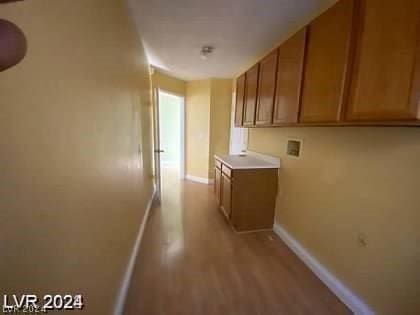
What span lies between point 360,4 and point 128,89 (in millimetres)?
1752

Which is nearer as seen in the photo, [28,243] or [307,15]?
[28,243]

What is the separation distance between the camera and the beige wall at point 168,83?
3.54m

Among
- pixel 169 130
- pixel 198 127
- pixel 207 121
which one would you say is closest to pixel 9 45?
pixel 207 121

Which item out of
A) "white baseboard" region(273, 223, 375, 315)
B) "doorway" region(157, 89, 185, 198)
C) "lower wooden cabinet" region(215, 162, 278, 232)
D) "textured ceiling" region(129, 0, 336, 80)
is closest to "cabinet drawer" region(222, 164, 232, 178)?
"lower wooden cabinet" region(215, 162, 278, 232)

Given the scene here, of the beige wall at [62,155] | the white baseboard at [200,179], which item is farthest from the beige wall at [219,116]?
the beige wall at [62,155]

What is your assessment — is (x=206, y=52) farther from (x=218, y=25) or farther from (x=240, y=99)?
(x=240, y=99)

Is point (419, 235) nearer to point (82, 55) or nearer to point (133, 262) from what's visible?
point (82, 55)

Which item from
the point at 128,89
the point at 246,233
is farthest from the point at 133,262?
the point at 128,89

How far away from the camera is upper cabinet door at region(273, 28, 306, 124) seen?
5.40 ft

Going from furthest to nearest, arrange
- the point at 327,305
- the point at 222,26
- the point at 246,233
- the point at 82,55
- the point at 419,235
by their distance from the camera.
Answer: the point at 246,233 → the point at 222,26 → the point at 327,305 → the point at 419,235 → the point at 82,55

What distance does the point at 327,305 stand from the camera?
149cm

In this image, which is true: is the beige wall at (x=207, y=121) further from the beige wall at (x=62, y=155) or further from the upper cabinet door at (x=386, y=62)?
the upper cabinet door at (x=386, y=62)

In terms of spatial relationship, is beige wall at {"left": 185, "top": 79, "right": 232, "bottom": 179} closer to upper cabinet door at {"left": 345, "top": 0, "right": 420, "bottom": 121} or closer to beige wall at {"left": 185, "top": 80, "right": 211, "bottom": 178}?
beige wall at {"left": 185, "top": 80, "right": 211, "bottom": 178}

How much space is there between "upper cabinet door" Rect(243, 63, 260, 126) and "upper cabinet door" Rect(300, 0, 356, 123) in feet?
3.19
